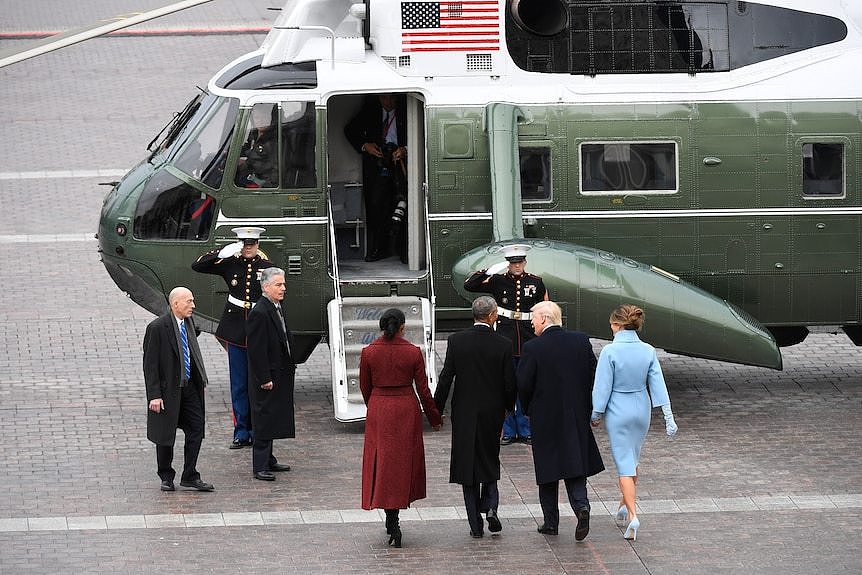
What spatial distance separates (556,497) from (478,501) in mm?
548

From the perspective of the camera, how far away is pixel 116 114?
28141 mm

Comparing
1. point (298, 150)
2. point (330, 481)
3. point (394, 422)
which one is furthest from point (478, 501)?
point (298, 150)

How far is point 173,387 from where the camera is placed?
40.0 feet

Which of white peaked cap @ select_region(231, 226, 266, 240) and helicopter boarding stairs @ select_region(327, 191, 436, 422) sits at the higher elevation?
white peaked cap @ select_region(231, 226, 266, 240)

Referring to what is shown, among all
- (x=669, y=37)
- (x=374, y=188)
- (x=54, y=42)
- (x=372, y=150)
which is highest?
(x=669, y=37)

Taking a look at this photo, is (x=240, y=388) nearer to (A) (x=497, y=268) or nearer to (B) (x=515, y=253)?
(A) (x=497, y=268)

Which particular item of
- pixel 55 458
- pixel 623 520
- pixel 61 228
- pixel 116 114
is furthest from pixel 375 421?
pixel 116 114

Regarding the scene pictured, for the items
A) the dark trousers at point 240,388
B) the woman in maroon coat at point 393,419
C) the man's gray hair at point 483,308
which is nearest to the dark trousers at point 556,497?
the woman in maroon coat at point 393,419

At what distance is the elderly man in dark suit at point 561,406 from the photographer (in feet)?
36.2

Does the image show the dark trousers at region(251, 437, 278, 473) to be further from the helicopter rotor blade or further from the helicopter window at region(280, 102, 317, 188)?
the helicopter rotor blade

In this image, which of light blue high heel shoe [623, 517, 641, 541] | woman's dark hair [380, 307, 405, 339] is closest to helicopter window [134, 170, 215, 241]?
woman's dark hair [380, 307, 405, 339]

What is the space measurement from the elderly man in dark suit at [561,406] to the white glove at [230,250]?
3.62m

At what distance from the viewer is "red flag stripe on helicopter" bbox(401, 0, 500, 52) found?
14859mm

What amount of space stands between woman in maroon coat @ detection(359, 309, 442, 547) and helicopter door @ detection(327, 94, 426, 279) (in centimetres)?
422
